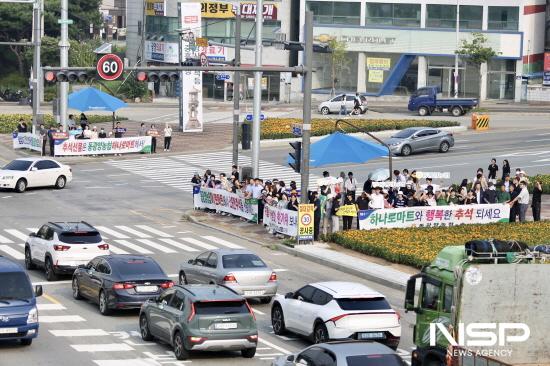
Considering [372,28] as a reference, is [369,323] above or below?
below

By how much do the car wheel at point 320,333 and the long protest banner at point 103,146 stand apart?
4049 cm

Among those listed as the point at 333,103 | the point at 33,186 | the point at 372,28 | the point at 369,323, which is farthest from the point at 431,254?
the point at 372,28

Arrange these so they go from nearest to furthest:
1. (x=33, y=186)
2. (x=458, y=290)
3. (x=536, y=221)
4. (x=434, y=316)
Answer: (x=458, y=290)
(x=434, y=316)
(x=536, y=221)
(x=33, y=186)

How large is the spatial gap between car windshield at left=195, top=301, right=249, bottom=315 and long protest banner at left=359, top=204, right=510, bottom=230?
665 inches

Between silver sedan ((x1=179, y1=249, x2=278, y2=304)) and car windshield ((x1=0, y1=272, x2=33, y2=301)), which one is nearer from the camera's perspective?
car windshield ((x1=0, y1=272, x2=33, y2=301))

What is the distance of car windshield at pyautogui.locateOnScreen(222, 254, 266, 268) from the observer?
33219 mm

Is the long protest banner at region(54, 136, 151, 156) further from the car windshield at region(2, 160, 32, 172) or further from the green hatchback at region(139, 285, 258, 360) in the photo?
the green hatchback at region(139, 285, 258, 360)

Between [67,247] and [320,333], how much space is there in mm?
10905

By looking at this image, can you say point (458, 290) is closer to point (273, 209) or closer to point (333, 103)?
point (273, 209)

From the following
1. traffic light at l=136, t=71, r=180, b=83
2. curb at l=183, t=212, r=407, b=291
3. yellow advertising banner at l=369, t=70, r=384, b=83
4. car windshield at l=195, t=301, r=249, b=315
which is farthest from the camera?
yellow advertising banner at l=369, t=70, r=384, b=83

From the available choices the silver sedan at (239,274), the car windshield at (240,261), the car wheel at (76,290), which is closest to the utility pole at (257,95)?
the silver sedan at (239,274)

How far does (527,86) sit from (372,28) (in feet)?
46.0

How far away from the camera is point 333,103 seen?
89.2 meters

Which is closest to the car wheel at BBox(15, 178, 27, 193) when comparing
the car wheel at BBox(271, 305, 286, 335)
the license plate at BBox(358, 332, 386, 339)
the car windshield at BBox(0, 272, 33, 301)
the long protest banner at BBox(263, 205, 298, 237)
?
the long protest banner at BBox(263, 205, 298, 237)
